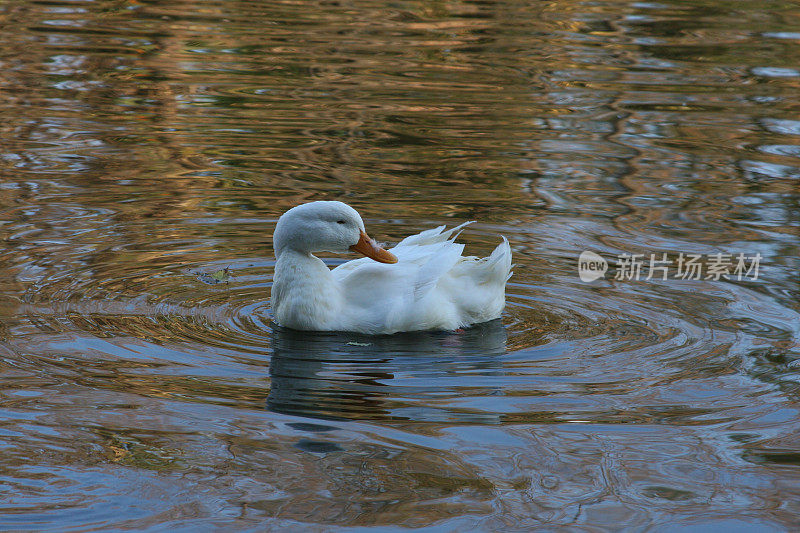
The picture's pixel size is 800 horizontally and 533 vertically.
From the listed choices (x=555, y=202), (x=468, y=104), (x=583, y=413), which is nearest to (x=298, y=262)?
(x=583, y=413)

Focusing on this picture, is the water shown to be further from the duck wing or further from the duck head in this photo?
the duck head

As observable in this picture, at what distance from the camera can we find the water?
4918 millimetres

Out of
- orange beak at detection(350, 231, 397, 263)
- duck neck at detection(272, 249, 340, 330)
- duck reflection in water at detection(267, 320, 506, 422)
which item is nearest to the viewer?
duck reflection in water at detection(267, 320, 506, 422)

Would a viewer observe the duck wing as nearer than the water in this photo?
No

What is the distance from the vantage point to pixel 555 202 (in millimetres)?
9617

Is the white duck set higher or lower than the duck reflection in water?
higher

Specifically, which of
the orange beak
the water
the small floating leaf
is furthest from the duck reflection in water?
the small floating leaf

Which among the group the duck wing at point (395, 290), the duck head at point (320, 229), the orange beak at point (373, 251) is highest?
the duck head at point (320, 229)

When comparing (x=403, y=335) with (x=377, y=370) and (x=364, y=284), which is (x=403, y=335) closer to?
(x=364, y=284)

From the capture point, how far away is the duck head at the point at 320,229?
6.91m

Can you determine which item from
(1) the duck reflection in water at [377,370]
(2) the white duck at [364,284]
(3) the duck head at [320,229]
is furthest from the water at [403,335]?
(3) the duck head at [320,229]

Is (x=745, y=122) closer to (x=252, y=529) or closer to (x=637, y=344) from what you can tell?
(x=637, y=344)

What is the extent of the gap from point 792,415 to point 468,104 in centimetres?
782

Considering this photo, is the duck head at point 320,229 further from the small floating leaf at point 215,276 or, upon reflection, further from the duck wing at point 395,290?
the small floating leaf at point 215,276
